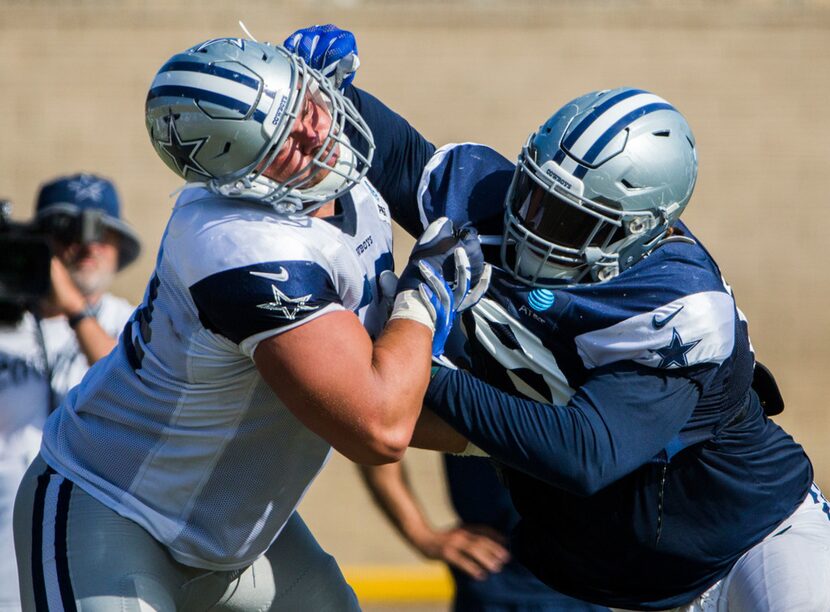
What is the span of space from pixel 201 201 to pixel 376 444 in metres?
0.64

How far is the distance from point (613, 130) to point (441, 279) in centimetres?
55

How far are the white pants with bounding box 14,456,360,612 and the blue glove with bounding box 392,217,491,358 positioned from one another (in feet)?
2.54

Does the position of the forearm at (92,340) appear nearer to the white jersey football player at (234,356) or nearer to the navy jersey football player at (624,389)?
the white jersey football player at (234,356)

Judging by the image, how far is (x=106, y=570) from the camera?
2.62 m

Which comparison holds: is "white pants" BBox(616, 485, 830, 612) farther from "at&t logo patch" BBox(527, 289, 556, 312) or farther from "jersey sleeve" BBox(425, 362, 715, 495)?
"at&t logo patch" BBox(527, 289, 556, 312)

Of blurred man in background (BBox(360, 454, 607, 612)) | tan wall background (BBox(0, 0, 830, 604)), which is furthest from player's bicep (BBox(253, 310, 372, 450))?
tan wall background (BBox(0, 0, 830, 604))

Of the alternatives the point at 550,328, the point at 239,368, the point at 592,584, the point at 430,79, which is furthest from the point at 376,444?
the point at 430,79

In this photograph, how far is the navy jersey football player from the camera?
263 centimetres

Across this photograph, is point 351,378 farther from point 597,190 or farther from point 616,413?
point 597,190

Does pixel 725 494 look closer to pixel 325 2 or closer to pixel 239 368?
pixel 239 368

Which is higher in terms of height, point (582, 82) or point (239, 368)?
point (239, 368)

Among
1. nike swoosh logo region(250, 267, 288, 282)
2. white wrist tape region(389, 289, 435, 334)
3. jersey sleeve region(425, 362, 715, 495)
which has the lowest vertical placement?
jersey sleeve region(425, 362, 715, 495)

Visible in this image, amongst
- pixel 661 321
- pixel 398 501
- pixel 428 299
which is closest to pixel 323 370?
pixel 428 299

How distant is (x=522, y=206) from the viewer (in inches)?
111
